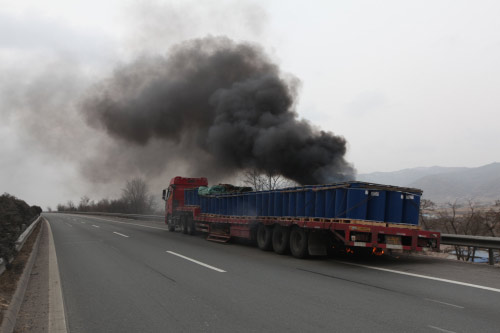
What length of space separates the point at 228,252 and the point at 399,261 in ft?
16.0

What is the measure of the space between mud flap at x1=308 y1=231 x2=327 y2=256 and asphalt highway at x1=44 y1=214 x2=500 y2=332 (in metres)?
0.26

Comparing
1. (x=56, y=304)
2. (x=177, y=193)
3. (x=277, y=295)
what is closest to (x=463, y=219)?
(x=277, y=295)

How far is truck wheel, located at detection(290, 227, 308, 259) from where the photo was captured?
9.99m

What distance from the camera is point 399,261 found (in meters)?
9.73

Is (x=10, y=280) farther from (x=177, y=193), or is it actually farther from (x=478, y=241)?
(x=177, y=193)

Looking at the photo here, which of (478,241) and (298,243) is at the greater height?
(478,241)

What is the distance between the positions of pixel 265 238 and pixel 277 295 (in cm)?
601

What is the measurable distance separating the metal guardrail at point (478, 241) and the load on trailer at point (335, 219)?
0.79 m

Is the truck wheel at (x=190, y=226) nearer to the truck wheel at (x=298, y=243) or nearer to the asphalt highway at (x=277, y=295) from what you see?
the asphalt highway at (x=277, y=295)

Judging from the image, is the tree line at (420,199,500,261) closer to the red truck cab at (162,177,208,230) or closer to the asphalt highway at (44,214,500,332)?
the asphalt highway at (44,214,500,332)

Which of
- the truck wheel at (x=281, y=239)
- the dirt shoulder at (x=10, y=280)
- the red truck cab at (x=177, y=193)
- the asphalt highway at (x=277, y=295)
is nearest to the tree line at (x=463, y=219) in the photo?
the asphalt highway at (x=277, y=295)

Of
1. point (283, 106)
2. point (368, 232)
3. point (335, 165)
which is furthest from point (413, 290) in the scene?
point (283, 106)

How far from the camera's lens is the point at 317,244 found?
32.4 feet

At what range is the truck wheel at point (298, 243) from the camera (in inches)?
393
